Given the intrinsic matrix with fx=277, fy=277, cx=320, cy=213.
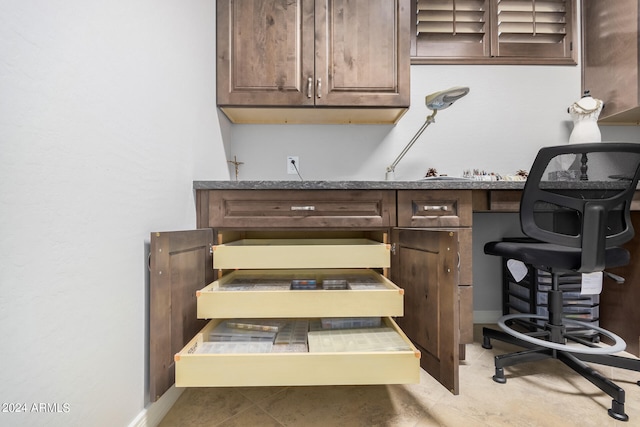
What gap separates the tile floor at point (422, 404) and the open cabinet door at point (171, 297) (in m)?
0.24

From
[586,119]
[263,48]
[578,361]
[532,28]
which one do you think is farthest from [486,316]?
[263,48]

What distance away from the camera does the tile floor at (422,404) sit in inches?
36.9

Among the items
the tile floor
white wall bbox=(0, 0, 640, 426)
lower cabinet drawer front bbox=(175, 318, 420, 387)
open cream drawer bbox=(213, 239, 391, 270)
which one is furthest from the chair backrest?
white wall bbox=(0, 0, 640, 426)

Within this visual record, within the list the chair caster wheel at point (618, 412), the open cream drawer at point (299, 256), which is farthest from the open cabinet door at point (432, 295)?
the chair caster wheel at point (618, 412)

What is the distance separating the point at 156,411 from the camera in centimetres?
91

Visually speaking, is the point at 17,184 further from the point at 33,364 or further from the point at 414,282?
the point at 414,282

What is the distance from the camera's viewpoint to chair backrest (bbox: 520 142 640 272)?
1004mm

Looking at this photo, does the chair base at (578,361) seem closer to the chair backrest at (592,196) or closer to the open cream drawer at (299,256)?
the chair backrest at (592,196)

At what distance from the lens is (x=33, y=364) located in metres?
0.52

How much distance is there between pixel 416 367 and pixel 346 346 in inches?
9.1

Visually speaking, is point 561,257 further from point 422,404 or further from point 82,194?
point 82,194

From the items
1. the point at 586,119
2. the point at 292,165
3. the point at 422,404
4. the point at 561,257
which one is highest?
the point at 586,119

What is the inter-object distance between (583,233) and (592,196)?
0.75ft

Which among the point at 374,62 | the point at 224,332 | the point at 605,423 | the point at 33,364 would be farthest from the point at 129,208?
the point at 605,423
